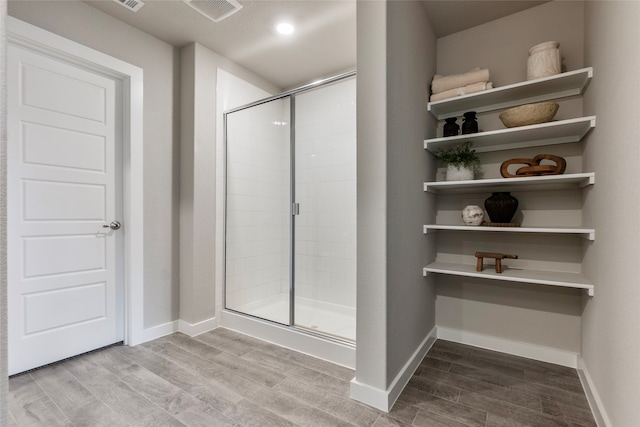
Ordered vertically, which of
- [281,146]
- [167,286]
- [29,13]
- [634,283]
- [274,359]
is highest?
[29,13]

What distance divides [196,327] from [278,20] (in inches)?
102

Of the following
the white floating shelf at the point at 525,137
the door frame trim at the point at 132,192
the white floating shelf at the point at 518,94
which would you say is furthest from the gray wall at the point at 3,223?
the white floating shelf at the point at 518,94

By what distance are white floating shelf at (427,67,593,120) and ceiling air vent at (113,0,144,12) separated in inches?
85.6

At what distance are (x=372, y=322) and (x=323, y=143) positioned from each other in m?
1.87

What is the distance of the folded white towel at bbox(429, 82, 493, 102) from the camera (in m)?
2.00

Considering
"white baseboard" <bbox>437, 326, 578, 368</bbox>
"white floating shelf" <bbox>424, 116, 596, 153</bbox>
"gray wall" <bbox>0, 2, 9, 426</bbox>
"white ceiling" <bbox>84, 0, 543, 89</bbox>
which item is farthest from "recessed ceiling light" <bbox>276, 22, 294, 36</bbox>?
"white baseboard" <bbox>437, 326, 578, 368</bbox>

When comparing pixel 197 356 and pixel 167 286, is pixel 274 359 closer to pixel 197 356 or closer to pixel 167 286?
pixel 197 356

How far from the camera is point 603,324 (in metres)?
1.42

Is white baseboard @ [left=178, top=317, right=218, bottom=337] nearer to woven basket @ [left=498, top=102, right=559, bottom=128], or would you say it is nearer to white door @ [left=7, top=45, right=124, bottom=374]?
white door @ [left=7, top=45, right=124, bottom=374]

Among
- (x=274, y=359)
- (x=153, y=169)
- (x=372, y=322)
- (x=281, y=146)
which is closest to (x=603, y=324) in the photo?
(x=372, y=322)

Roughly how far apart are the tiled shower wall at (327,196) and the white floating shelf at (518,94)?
2.86 feet

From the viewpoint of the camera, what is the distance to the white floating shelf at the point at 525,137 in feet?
5.58

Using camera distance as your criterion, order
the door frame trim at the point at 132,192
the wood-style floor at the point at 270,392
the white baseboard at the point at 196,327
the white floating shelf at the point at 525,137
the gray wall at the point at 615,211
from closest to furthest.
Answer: the gray wall at the point at 615,211
the wood-style floor at the point at 270,392
the white floating shelf at the point at 525,137
the door frame trim at the point at 132,192
the white baseboard at the point at 196,327

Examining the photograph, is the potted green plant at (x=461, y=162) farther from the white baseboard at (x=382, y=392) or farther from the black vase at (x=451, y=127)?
the white baseboard at (x=382, y=392)
